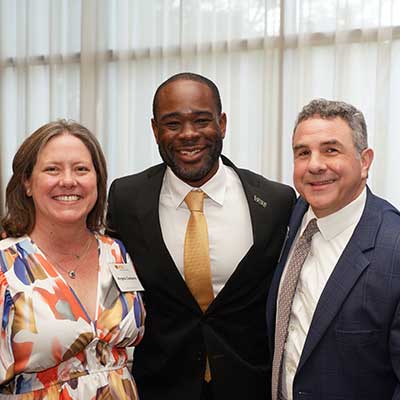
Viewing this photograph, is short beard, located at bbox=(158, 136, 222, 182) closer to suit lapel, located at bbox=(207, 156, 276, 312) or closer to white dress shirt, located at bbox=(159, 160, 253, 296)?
white dress shirt, located at bbox=(159, 160, 253, 296)

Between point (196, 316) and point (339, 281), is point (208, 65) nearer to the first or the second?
point (196, 316)

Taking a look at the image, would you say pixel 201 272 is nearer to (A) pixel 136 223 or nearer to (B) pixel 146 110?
(A) pixel 136 223

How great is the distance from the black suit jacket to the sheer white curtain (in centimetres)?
134

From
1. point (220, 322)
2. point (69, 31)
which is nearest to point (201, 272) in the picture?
point (220, 322)

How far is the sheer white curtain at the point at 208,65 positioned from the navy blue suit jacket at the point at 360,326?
5.72ft

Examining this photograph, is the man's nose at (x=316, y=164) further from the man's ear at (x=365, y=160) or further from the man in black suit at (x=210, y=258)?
the man in black suit at (x=210, y=258)

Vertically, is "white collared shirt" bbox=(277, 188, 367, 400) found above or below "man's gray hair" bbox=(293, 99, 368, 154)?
below

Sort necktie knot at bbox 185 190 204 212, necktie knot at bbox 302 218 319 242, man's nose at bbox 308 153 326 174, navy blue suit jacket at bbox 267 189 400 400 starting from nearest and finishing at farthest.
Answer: navy blue suit jacket at bbox 267 189 400 400, man's nose at bbox 308 153 326 174, necktie knot at bbox 302 218 319 242, necktie knot at bbox 185 190 204 212

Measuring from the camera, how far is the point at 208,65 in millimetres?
3783

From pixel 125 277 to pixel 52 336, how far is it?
369 mm

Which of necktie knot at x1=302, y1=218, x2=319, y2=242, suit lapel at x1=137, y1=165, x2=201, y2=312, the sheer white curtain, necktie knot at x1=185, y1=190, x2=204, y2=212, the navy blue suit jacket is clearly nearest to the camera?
the navy blue suit jacket

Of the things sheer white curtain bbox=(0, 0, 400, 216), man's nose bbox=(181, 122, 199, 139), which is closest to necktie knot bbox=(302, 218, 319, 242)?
man's nose bbox=(181, 122, 199, 139)

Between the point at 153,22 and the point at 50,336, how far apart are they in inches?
104

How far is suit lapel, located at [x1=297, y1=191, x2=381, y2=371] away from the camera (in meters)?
1.78
